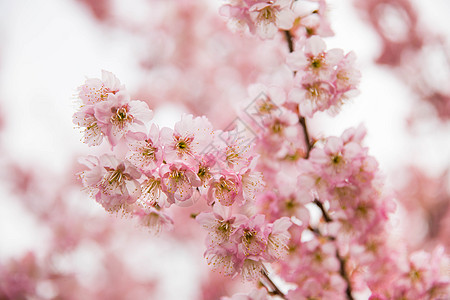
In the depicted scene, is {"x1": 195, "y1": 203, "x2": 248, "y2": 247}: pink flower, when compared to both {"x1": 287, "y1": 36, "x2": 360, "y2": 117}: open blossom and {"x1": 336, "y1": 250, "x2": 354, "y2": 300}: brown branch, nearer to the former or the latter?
{"x1": 287, "y1": 36, "x2": 360, "y2": 117}: open blossom

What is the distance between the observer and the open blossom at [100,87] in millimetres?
828

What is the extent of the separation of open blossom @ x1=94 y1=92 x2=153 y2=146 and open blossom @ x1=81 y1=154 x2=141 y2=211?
0.18 ft

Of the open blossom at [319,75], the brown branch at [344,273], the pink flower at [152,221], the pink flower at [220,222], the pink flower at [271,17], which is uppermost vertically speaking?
the pink flower at [271,17]

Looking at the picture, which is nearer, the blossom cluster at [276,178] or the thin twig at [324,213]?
the blossom cluster at [276,178]

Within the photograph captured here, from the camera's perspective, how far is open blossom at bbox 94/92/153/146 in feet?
2.64

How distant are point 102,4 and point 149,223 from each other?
4291 millimetres

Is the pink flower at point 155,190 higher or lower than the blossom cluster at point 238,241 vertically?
higher

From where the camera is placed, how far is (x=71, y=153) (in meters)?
4.02

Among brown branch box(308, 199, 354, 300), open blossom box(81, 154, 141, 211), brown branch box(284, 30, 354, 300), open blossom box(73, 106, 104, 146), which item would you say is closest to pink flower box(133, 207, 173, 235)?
open blossom box(81, 154, 141, 211)

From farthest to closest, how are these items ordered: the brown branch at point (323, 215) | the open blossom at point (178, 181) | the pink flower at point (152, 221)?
the brown branch at point (323, 215) < the pink flower at point (152, 221) < the open blossom at point (178, 181)

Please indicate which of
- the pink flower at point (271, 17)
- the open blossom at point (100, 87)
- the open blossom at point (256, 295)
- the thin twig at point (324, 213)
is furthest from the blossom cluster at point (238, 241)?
the pink flower at point (271, 17)

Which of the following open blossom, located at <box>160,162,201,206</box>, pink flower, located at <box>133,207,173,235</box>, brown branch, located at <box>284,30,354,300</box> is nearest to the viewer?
open blossom, located at <box>160,162,201,206</box>

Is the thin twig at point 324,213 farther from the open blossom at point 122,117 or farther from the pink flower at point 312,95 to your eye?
the open blossom at point 122,117

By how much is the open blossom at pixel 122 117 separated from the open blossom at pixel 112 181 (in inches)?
2.2
